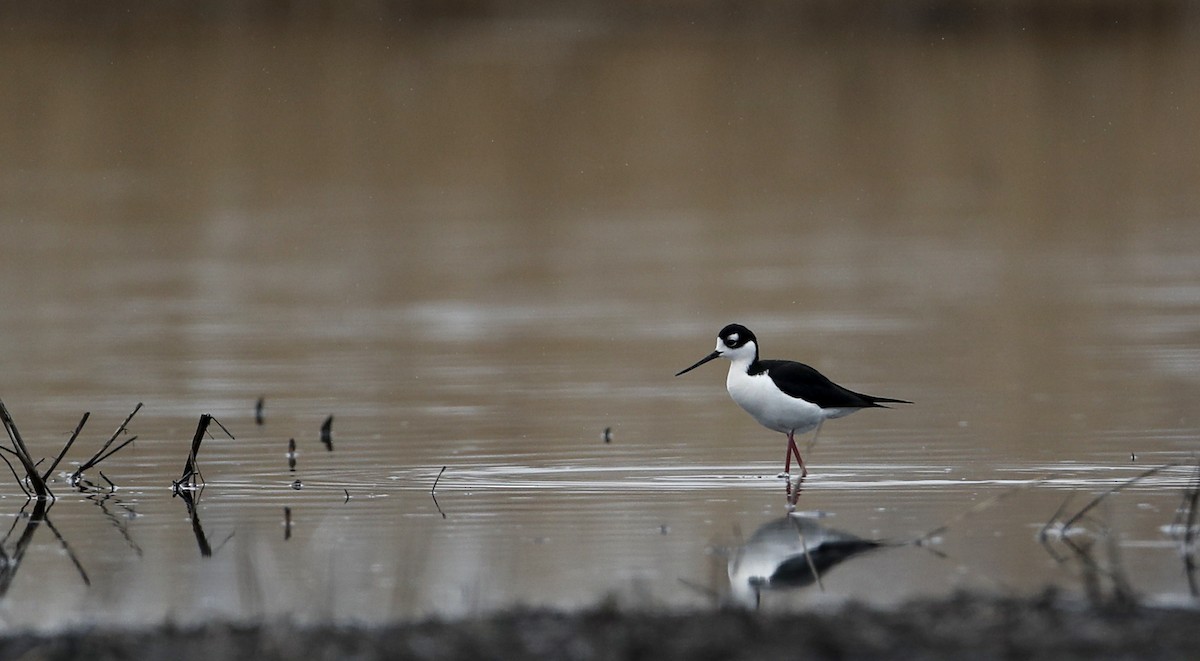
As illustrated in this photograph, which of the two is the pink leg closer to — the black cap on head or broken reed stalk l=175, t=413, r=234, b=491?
the black cap on head

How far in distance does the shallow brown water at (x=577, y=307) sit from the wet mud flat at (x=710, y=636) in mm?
681

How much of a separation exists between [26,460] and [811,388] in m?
3.73

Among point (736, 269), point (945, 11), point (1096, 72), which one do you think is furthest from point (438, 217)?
point (945, 11)

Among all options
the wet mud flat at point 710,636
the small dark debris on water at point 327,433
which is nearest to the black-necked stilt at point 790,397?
the small dark debris on water at point 327,433

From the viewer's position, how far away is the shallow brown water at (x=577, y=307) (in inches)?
332

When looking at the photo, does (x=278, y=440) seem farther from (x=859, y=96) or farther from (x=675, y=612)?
(x=859, y=96)

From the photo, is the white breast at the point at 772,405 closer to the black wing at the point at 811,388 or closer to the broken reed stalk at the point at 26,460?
the black wing at the point at 811,388

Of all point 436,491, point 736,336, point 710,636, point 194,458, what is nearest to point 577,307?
point 736,336

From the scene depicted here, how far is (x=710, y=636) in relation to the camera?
6.03 m

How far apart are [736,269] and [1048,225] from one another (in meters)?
5.43

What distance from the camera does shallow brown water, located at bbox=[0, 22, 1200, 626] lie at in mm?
8438

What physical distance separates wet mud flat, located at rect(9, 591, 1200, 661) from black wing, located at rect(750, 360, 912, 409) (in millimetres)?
A: 4102

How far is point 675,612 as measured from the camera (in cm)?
652

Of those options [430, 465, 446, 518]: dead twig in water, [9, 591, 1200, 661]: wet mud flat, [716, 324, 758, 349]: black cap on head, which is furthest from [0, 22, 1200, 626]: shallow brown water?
[9, 591, 1200, 661]: wet mud flat
